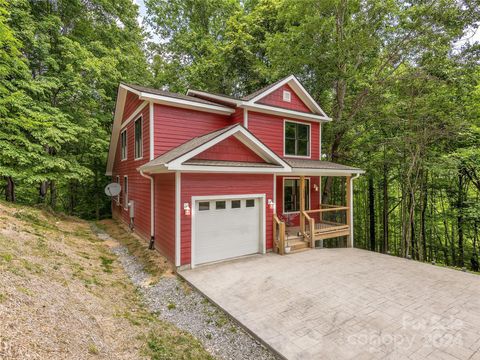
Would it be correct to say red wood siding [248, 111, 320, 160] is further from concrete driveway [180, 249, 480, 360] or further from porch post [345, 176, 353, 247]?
concrete driveway [180, 249, 480, 360]

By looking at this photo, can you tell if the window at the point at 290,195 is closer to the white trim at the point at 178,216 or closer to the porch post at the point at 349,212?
the porch post at the point at 349,212

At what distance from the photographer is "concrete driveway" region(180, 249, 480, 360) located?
12.3 ft

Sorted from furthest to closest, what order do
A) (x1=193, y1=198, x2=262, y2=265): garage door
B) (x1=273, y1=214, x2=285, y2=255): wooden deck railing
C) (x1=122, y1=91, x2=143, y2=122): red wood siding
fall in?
(x1=122, y1=91, x2=143, y2=122): red wood siding
(x1=273, y1=214, x2=285, y2=255): wooden deck railing
(x1=193, y1=198, x2=262, y2=265): garage door

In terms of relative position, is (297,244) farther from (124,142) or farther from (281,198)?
(124,142)

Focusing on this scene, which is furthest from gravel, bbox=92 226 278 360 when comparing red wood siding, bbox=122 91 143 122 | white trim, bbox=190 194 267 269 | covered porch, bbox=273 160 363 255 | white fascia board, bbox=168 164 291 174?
red wood siding, bbox=122 91 143 122

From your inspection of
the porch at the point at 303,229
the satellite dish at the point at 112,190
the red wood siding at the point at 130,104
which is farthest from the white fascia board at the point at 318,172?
the satellite dish at the point at 112,190

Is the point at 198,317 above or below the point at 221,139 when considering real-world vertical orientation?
below

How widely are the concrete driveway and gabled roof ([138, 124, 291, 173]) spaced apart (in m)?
2.90

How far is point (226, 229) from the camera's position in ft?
25.4

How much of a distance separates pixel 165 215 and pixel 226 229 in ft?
6.49

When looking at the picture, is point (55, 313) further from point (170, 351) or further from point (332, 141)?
point (332, 141)

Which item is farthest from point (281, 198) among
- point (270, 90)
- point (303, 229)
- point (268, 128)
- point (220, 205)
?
point (270, 90)

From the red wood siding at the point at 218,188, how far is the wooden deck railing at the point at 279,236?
15 centimetres

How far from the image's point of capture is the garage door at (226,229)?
7.29 m
